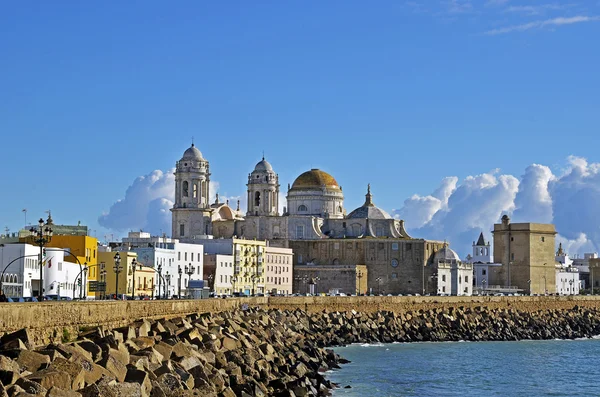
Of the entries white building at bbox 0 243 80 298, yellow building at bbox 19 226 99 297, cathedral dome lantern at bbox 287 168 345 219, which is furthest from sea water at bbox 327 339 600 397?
cathedral dome lantern at bbox 287 168 345 219

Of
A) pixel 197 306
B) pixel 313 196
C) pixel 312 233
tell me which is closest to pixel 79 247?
pixel 197 306

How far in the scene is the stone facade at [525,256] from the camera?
111875mm

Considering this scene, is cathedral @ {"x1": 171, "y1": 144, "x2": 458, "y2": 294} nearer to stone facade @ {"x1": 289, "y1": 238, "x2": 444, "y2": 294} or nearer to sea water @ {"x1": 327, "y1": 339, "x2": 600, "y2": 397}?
stone facade @ {"x1": 289, "y1": 238, "x2": 444, "y2": 294}

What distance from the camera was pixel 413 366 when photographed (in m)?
45.1

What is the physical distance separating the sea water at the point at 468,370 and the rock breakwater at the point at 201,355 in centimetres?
175

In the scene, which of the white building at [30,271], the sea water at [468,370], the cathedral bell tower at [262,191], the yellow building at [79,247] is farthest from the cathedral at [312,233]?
the sea water at [468,370]

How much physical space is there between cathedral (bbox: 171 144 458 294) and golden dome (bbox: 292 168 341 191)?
3.57 meters

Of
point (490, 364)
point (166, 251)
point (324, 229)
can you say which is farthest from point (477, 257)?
point (490, 364)

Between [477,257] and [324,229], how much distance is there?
32.5m

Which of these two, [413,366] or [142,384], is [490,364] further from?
[142,384]

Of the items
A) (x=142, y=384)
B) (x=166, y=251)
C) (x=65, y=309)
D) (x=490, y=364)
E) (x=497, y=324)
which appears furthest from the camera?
(x=166, y=251)

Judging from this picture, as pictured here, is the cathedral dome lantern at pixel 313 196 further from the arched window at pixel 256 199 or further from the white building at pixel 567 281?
the white building at pixel 567 281

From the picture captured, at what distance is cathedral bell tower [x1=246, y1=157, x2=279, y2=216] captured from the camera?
103812mm

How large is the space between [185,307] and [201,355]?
51.9 feet
